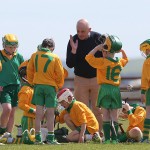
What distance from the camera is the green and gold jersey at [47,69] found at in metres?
11.8

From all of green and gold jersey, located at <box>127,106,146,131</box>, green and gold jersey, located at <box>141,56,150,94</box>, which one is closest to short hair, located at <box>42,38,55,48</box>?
green and gold jersey, located at <box>141,56,150,94</box>

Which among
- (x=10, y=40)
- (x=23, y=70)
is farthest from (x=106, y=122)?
(x=10, y=40)

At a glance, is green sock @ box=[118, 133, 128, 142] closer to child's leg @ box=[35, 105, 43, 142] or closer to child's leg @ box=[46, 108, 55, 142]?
child's leg @ box=[46, 108, 55, 142]

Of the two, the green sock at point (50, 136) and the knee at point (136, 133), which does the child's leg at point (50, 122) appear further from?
the knee at point (136, 133)

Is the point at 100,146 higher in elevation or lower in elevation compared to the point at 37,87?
lower

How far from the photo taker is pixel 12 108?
527 inches

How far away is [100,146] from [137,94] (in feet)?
40.2

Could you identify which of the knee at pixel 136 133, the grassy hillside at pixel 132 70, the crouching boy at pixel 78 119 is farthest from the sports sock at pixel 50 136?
the grassy hillside at pixel 132 70

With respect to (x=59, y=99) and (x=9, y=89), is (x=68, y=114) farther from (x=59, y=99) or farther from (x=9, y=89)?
(x=9, y=89)

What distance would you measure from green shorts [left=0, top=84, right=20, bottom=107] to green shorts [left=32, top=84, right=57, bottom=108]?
139cm

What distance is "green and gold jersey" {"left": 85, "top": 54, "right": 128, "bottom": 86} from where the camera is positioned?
11.8 m

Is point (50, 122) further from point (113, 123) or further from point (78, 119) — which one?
point (113, 123)

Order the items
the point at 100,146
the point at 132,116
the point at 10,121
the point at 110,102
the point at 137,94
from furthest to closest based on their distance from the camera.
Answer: the point at 137,94 < the point at 10,121 < the point at 132,116 < the point at 110,102 < the point at 100,146

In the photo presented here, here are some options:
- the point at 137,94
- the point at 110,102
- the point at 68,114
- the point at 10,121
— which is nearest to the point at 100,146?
the point at 110,102
